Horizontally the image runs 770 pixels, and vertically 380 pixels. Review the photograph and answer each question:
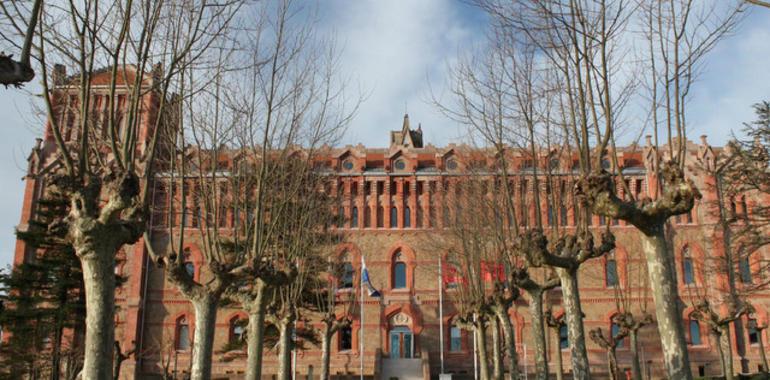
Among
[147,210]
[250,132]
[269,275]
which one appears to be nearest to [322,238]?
[269,275]

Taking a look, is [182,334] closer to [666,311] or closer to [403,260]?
[403,260]

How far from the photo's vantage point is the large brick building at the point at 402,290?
3781 cm

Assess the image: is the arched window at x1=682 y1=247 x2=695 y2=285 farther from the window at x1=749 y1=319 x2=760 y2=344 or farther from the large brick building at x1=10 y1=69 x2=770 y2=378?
the window at x1=749 y1=319 x2=760 y2=344

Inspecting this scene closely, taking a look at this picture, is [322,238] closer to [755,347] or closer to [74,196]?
[74,196]

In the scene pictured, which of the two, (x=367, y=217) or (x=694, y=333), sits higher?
(x=367, y=217)

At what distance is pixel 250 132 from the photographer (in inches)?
603

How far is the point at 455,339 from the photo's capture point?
129ft

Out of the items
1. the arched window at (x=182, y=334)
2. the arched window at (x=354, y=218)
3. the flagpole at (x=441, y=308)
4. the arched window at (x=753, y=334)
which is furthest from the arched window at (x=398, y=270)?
the arched window at (x=753, y=334)

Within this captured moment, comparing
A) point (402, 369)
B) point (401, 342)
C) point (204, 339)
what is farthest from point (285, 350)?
point (401, 342)

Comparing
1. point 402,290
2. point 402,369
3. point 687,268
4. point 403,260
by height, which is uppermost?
point 403,260

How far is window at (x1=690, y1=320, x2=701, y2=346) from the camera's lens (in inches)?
1522

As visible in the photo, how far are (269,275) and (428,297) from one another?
24.0 meters

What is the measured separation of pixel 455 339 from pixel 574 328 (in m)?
25.0

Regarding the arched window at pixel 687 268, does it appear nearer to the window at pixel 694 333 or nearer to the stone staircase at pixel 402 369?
the window at pixel 694 333
